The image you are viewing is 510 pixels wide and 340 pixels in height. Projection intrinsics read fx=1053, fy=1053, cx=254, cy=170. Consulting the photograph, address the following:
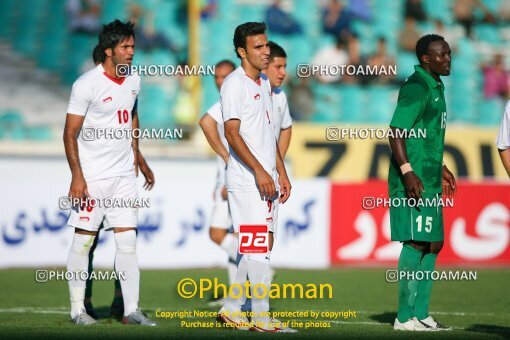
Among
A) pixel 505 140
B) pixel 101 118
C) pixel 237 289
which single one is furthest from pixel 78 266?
pixel 505 140

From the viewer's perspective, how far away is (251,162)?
7.99 metres

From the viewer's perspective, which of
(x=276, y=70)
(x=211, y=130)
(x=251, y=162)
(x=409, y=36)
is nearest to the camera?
(x=251, y=162)

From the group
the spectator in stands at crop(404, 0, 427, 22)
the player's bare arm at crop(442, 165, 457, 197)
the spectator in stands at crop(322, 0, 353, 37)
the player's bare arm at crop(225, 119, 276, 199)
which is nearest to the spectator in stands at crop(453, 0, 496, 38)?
the spectator in stands at crop(404, 0, 427, 22)

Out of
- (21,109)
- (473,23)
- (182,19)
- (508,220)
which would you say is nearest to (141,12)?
(182,19)

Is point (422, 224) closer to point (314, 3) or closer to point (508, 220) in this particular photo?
point (508, 220)

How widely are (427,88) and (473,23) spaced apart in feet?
54.2

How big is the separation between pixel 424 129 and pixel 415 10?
1593 centimetres

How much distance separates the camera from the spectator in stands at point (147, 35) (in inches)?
891

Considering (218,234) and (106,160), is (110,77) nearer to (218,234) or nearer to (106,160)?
(106,160)

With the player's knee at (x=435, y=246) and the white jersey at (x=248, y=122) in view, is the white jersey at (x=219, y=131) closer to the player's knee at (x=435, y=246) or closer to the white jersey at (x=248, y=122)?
the white jersey at (x=248, y=122)

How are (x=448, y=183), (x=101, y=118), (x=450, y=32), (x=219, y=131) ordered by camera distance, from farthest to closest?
(x=450, y=32) → (x=219, y=131) → (x=101, y=118) → (x=448, y=183)

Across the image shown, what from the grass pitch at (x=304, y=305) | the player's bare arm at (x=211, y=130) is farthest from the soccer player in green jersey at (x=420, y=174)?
the player's bare arm at (x=211, y=130)

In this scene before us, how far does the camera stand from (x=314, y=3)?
23.5 meters

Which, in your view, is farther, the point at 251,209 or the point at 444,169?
the point at 444,169
